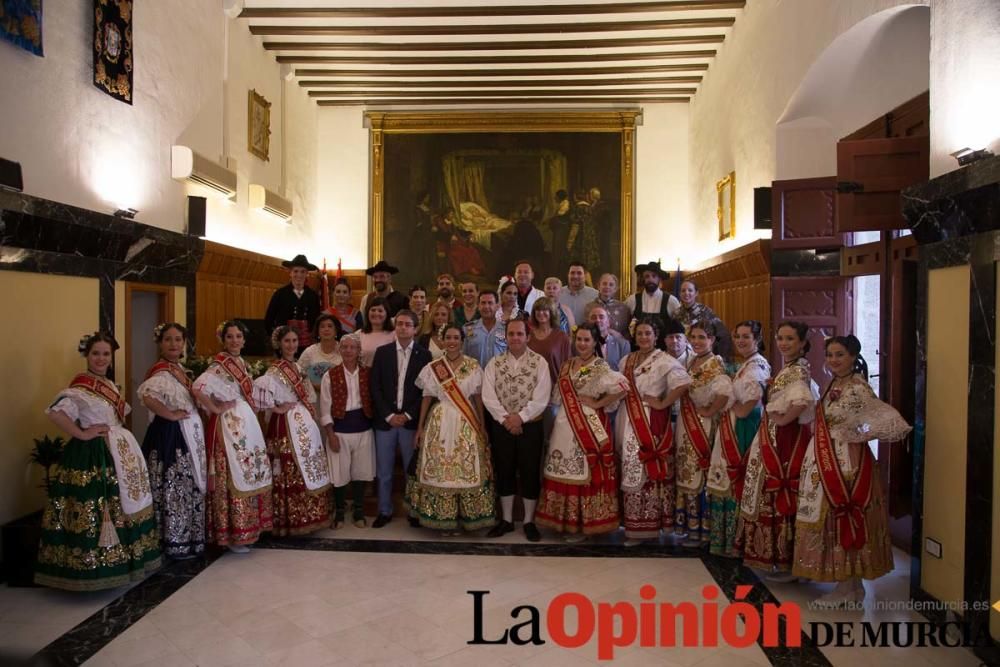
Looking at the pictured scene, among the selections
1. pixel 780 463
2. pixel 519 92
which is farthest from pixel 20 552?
pixel 519 92

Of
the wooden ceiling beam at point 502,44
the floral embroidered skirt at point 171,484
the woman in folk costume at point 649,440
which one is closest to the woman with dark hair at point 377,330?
the floral embroidered skirt at point 171,484

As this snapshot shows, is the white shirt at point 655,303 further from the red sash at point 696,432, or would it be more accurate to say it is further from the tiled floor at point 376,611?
the tiled floor at point 376,611

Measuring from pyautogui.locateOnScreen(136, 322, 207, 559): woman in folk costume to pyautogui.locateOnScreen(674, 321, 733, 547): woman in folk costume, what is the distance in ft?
10.6

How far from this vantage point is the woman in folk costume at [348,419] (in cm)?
505

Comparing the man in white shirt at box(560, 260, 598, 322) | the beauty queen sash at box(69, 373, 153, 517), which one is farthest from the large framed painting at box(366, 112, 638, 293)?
the beauty queen sash at box(69, 373, 153, 517)

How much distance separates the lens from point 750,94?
25.8ft

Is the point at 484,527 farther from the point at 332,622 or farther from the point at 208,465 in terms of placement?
the point at 208,465

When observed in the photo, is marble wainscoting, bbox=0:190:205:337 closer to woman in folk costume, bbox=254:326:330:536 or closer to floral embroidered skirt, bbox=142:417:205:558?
floral embroidered skirt, bbox=142:417:205:558

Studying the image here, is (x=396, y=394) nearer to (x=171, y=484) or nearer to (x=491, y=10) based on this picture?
(x=171, y=484)

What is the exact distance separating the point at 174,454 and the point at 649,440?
3.14 meters

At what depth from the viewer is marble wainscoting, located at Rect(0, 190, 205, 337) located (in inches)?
170

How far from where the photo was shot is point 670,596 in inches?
155

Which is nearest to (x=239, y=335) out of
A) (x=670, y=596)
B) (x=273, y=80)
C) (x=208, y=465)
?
(x=208, y=465)

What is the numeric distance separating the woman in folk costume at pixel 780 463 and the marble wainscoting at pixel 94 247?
4.83 meters
